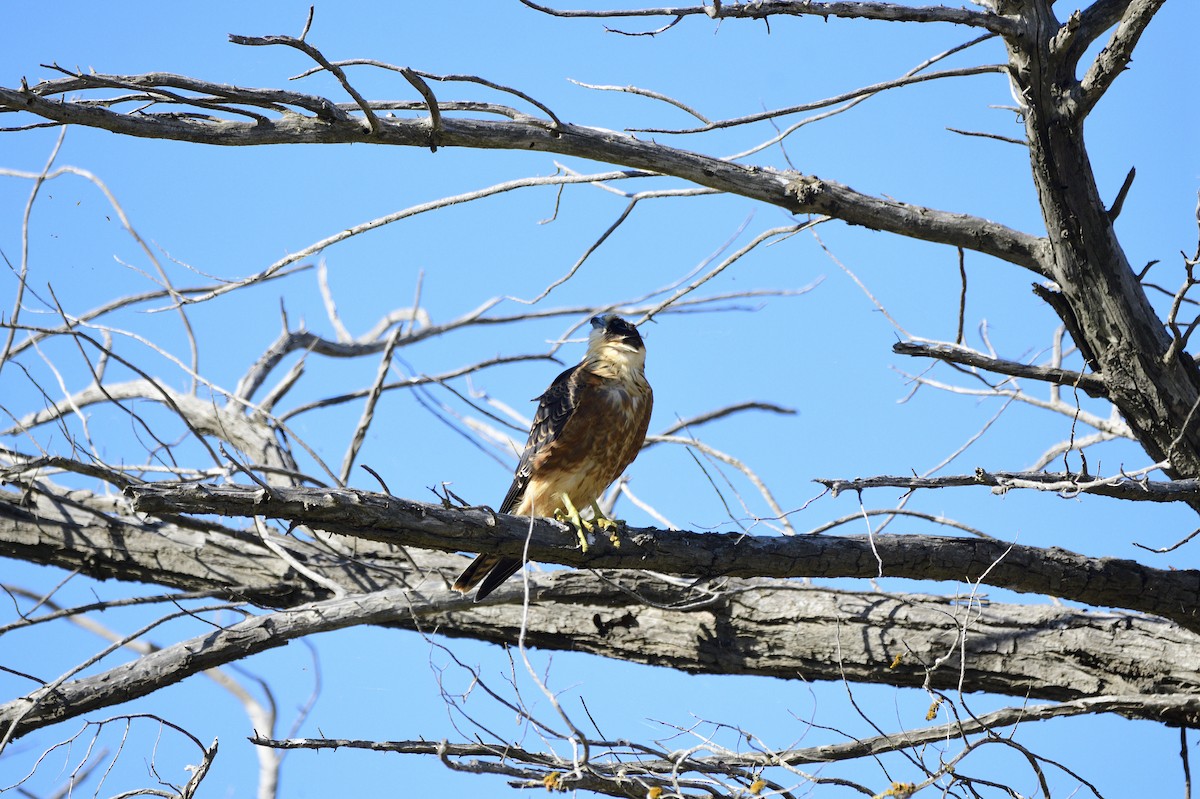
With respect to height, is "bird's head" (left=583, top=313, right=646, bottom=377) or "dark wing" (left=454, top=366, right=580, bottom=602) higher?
"bird's head" (left=583, top=313, right=646, bottom=377)

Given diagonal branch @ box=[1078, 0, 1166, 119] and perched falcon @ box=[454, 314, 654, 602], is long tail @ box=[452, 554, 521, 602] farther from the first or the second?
diagonal branch @ box=[1078, 0, 1166, 119]

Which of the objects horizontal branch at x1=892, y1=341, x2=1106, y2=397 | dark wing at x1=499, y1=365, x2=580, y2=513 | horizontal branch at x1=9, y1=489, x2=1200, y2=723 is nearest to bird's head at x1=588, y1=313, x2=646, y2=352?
dark wing at x1=499, y1=365, x2=580, y2=513

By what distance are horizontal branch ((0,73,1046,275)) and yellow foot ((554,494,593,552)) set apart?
1.29 meters

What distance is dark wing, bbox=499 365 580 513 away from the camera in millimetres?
4289

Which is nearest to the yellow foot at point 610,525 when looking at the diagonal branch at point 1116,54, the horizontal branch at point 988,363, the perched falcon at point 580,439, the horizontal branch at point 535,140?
the perched falcon at point 580,439

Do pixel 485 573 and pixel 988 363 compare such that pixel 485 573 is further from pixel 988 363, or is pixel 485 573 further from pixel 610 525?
pixel 988 363

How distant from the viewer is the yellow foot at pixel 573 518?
12.1 feet

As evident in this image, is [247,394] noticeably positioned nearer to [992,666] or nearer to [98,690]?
[98,690]

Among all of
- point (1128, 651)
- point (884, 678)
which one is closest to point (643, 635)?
point (884, 678)

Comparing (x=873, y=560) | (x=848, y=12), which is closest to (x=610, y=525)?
(x=873, y=560)

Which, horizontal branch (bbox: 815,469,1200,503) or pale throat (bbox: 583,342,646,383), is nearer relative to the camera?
horizontal branch (bbox: 815,469,1200,503)

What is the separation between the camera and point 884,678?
4277 mm

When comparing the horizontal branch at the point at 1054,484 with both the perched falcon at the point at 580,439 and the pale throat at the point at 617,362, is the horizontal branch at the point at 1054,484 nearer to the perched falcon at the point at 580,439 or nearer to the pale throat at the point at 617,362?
the perched falcon at the point at 580,439

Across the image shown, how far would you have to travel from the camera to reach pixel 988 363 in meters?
3.46
